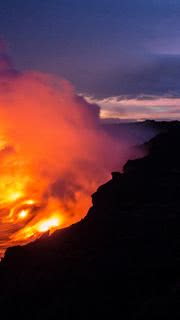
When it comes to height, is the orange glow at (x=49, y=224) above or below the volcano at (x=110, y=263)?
above

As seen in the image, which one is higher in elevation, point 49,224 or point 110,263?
point 49,224

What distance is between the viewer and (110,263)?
1501 inches

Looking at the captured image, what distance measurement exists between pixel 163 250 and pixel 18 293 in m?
10.4

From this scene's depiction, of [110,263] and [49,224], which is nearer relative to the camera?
[110,263]

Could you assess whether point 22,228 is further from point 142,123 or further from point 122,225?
point 142,123

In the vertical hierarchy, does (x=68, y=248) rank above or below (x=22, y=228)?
below

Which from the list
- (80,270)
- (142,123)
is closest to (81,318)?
(80,270)

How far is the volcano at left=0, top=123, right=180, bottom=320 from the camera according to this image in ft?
117

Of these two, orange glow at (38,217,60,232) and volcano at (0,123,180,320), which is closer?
volcano at (0,123,180,320)

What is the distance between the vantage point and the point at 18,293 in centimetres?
4031

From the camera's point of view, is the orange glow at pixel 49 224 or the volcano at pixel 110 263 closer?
the volcano at pixel 110 263

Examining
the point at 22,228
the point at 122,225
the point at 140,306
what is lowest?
the point at 140,306

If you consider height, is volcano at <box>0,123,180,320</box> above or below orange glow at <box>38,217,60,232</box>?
below

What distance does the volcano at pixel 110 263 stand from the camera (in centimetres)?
3562
